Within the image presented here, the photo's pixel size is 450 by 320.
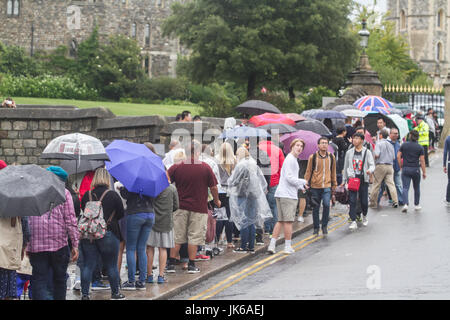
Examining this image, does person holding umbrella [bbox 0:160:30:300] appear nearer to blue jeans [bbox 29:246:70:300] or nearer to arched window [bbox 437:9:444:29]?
blue jeans [bbox 29:246:70:300]

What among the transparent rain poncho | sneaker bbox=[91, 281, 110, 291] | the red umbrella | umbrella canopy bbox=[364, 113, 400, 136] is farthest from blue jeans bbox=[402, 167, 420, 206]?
sneaker bbox=[91, 281, 110, 291]

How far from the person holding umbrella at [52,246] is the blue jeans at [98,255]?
75cm

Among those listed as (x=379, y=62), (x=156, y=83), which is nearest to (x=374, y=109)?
(x=379, y=62)

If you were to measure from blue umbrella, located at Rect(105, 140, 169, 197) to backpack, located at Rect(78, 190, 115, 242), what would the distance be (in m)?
0.79

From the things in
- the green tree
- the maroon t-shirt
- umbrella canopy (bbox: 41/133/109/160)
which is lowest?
the maroon t-shirt

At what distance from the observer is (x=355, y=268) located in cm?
1219

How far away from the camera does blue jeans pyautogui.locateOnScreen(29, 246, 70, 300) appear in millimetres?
9008

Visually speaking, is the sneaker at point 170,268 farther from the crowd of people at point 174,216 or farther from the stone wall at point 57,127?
the stone wall at point 57,127

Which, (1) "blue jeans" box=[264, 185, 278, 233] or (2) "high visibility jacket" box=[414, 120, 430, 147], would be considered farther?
(2) "high visibility jacket" box=[414, 120, 430, 147]

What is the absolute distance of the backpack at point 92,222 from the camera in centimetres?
976

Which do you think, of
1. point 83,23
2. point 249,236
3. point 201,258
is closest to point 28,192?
point 201,258

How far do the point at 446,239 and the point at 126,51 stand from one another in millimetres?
Answer: 52534

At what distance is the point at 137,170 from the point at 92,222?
1152 millimetres
